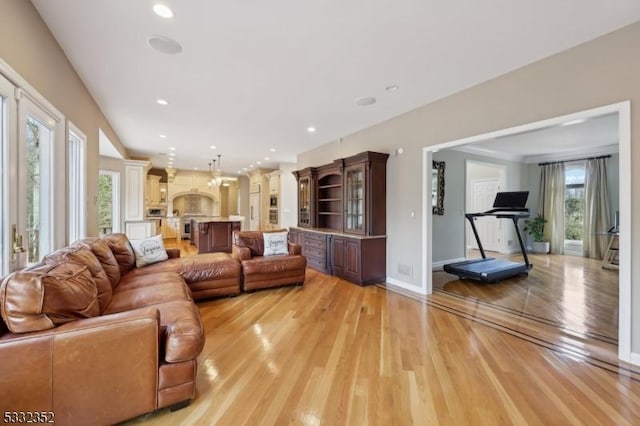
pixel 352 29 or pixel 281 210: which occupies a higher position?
pixel 352 29

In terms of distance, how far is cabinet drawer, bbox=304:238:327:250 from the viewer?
18.5ft

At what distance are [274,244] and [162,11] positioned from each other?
3.40m

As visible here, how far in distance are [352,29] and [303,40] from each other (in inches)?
18.1

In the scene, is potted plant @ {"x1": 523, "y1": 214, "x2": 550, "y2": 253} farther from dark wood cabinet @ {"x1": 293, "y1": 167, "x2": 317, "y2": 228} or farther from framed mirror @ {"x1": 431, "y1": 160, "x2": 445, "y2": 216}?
dark wood cabinet @ {"x1": 293, "y1": 167, "x2": 317, "y2": 228}

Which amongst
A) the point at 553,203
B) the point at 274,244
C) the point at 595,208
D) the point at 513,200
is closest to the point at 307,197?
the point at 274,244

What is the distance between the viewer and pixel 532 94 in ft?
9.63

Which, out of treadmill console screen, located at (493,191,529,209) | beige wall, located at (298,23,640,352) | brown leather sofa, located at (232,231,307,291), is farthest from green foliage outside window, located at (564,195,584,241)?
brown leather sofa, located at (232,231,307,291)

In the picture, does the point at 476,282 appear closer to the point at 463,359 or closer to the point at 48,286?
the point at 463,359

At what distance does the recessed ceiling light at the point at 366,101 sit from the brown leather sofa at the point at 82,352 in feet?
11.2

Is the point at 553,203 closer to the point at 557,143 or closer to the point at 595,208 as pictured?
the point at 595,208

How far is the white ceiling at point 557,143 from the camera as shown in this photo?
16.6 feet

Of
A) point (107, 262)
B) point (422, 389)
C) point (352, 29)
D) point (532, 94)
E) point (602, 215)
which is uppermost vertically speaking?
point (352, 29)

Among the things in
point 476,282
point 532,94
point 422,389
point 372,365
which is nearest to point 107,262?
point 372,365

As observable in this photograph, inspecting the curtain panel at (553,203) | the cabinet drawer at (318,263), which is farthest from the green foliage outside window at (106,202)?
the curtain panel at (553,203)
